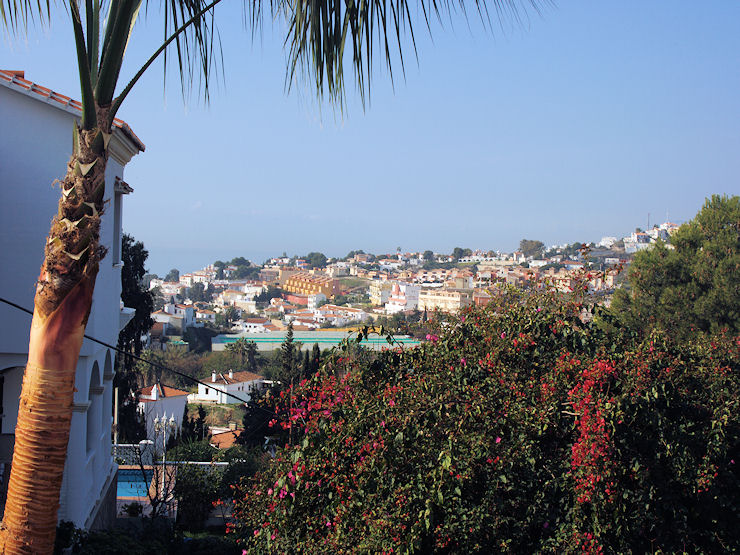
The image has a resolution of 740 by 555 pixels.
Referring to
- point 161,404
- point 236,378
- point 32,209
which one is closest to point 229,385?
point 236,378

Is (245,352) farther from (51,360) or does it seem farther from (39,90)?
(51,360)

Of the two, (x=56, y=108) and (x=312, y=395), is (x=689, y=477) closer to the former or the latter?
(x=312, y=395)

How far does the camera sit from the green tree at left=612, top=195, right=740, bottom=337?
45.2ft

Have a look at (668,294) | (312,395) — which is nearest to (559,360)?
(312,395)

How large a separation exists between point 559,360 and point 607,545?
3.98 ft

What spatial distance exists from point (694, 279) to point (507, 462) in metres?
11.9

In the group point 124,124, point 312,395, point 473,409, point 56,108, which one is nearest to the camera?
point 473,409

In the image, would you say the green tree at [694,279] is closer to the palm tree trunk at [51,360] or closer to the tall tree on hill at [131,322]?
the palm tree trunk at [51,360]

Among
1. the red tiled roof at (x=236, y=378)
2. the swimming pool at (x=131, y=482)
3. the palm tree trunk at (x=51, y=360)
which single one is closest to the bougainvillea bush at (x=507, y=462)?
the palm tree trunk at (x=51, y=360)

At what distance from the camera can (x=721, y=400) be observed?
4934 mm

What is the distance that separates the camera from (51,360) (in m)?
2.41

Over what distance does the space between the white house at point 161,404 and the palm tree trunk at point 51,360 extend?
2311 cm

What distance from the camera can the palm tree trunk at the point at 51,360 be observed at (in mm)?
2404

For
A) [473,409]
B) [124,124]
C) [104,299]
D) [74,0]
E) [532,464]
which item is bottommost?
[532,464]
